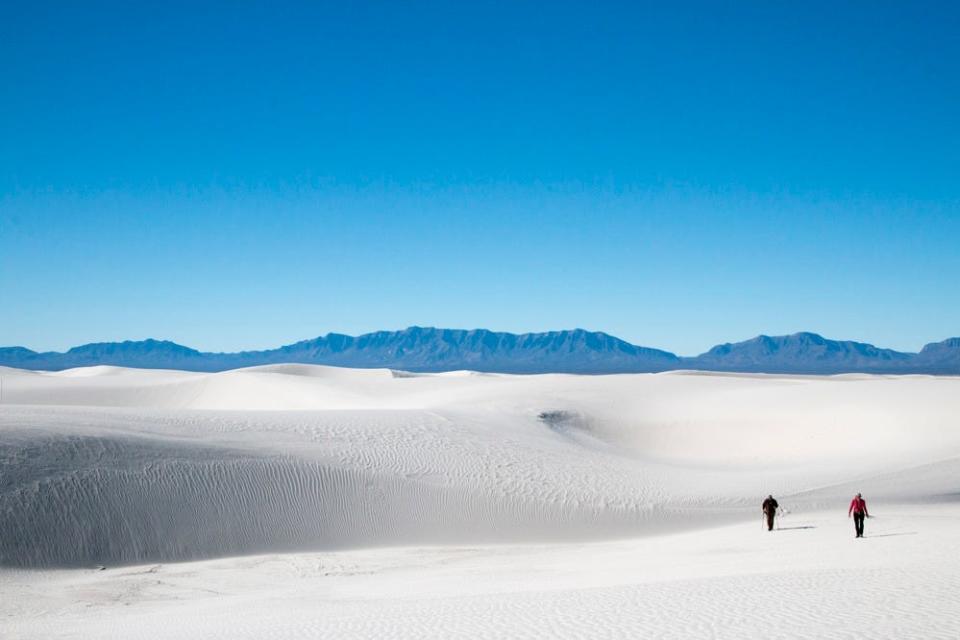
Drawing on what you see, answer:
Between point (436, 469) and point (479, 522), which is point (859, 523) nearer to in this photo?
point (479, 522)

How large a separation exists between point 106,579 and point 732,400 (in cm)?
2875

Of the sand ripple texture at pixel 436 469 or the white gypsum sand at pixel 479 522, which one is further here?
the sand ripple texture at pixel 436 469

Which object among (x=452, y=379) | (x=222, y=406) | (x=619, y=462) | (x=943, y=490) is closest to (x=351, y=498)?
(x=619, y=462)

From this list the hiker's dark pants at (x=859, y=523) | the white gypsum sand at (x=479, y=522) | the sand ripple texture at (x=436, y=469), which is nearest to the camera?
the white gypsum sand at (x=479, y=522)

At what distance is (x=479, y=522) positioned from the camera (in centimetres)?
2034

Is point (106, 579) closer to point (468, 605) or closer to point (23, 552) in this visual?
point (23, 552)

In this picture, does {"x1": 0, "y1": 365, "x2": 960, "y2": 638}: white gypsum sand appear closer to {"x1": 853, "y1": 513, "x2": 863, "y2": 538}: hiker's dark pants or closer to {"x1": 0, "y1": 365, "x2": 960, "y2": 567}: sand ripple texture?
{"x1": 0, "y1": 365, "x2": 960, "y2": 567}: sand ripple texture

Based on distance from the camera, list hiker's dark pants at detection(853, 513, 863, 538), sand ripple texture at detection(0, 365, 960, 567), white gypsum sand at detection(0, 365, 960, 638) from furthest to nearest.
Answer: sand ripple texture at detection(0, 365, 960, 567), hiker's dark pants at detection(853, 513, 863, 538), white gypsum sand at detection(0, 365, 960, 638)

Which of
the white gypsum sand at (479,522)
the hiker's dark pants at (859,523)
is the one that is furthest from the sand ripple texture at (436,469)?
the hiker's dark pants at (859,523)

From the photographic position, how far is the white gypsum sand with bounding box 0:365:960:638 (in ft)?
33.0

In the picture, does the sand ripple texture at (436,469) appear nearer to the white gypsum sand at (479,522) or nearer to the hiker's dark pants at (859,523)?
the white gypsum sand at (479,522)

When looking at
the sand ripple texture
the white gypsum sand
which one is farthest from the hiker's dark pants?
the sand ripple texture

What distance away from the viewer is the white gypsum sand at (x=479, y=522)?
10070 mm

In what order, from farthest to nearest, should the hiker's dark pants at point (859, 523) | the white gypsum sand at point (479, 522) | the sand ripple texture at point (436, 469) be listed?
1. the sand ripple texture at point (436, 469)
2. the hiker's dark pants at point (859, 523)
3. the white gypsum sand at point (479, 522)
